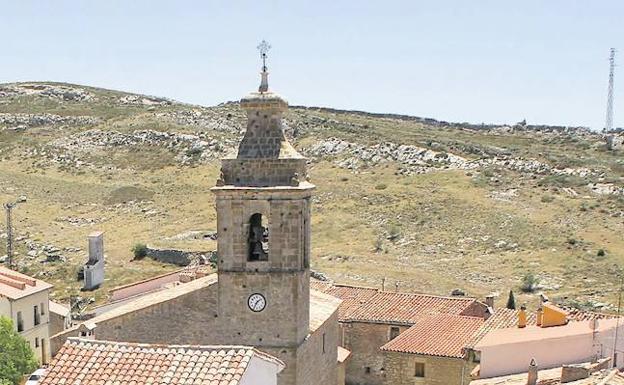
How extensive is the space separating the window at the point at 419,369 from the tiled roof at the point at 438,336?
518 mm

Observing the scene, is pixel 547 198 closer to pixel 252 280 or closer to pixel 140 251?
pixel 140 251

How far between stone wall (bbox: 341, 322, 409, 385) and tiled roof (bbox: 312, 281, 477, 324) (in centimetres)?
31

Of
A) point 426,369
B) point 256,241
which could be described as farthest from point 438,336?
point 256,241

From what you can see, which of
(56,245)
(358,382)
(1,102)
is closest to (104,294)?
(56,245)

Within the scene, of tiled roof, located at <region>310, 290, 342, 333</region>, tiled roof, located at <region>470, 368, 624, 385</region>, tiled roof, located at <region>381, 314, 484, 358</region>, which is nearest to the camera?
tiled roof, located at <region>470, 368, 624, 385</region>

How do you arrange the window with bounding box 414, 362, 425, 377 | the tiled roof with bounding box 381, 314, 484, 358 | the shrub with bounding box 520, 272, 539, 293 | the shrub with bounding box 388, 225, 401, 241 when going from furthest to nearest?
the shrub with bounding box 388, 225, 401, 241 < the shrub with bounding box 520, 272, 539, 293 < the window with bounding box 414, 362, 425, 377 < the tiled roof with bounding box 381, 314, 484, 358

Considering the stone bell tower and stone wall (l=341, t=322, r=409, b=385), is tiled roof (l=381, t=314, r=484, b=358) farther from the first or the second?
the stone bell tower

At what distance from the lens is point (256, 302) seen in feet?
53.6

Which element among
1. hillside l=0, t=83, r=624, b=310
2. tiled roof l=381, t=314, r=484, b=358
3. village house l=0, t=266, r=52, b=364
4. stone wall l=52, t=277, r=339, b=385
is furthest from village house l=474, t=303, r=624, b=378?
village house l=0, t=266, r=52, b=364

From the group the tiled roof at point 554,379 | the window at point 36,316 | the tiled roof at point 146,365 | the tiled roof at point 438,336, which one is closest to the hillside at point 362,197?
the window at point 36,316

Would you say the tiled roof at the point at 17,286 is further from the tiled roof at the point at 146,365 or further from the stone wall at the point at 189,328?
the tiled roof at the point at 146,365

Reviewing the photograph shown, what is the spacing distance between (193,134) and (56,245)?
97.8 ft

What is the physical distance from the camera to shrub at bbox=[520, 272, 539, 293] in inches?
1332

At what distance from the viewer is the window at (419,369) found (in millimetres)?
22922
